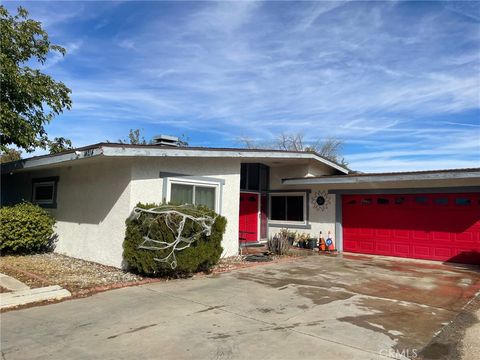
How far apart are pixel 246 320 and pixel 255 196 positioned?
9717mm

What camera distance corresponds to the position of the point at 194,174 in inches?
407

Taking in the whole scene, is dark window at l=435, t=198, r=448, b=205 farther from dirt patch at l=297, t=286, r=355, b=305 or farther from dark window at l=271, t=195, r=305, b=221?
dirt patch at l=297, t=286, r=355, b=305

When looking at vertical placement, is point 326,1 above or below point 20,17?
below

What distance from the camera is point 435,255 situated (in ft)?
38.1

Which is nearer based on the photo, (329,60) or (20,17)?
(20,17)

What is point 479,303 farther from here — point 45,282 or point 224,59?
point 224,59

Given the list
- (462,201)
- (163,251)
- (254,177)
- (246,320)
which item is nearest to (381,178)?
(462,201)

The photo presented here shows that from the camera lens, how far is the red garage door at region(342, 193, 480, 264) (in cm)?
1102

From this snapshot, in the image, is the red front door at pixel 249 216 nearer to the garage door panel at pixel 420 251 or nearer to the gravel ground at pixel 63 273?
the garage door panel at pixel 420 251

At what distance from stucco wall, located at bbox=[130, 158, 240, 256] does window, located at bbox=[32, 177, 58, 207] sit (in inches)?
178

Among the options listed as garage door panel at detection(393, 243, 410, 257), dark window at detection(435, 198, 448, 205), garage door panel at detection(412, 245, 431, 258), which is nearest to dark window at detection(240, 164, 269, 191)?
garage door panel at detection(393, 243, 410, 257)

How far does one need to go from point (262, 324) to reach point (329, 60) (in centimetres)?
1079

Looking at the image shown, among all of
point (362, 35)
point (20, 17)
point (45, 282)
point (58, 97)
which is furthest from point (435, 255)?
point (20, 17)

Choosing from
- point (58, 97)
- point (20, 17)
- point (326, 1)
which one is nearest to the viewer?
point (326, 1)
